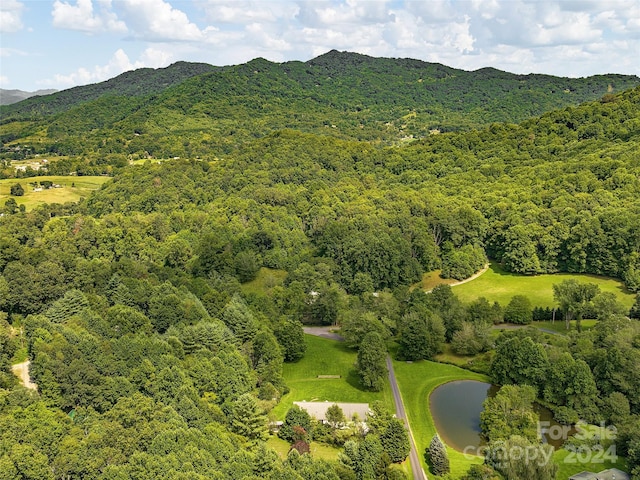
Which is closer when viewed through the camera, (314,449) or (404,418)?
(314,449)

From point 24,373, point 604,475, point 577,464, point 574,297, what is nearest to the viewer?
point 604,475

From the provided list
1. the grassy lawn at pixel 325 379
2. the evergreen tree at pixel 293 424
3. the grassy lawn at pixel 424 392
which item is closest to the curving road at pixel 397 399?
the grassy lawn at pixel 424 392

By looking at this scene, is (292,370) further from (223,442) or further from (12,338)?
(12,338)

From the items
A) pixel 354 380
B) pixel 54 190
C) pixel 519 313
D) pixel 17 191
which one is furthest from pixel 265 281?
pixel 54 190

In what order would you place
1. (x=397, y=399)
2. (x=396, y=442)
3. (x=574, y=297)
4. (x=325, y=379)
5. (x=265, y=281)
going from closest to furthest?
(x=396, y=442), (x=397, y=399), (x=325, y=379), (x=574, y=297), (x=265, y=281)

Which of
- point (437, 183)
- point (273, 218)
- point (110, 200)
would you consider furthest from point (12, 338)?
point (437, 183)

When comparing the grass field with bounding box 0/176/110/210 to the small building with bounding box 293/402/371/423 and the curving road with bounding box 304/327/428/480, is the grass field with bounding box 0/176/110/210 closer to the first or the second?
the curving road with bounding box 304/327/428/480

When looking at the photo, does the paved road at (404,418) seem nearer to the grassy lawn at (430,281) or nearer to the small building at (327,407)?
the small building at (327,407)

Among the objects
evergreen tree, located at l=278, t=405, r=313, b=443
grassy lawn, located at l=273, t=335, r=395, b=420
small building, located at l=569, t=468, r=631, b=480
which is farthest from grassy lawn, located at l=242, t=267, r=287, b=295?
small building, located at l=569, t=468, r=631, b=480

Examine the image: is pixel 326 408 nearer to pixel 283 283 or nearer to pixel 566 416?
pixel 566 416
